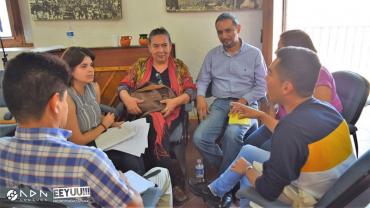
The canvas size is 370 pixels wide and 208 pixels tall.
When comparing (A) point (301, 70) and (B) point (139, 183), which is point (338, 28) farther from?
(B) point (139, 183)

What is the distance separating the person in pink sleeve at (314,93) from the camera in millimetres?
1663

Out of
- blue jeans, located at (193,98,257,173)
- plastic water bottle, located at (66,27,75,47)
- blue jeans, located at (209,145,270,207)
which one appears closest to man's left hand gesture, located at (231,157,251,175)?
blue jeans, located at (209,145,270,207)

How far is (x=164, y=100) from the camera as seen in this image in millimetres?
2152

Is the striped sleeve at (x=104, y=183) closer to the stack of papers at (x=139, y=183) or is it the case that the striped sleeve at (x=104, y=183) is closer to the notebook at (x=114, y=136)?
the stack of papers at (x=139, y=183)

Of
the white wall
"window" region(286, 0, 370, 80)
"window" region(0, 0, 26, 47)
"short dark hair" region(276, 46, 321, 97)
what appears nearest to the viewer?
"short dark hair" region(276, 46, 321, 97)

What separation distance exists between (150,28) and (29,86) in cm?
222

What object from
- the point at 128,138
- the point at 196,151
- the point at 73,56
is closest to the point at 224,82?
the point at 196,151

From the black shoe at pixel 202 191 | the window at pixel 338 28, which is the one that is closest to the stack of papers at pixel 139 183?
the black shoe at pixel 202 191

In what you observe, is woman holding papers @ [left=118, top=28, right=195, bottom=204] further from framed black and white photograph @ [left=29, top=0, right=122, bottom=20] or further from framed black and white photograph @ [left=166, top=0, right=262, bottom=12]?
framed black and white photograph @ [left=29, top=0, right=122, bottom=20]

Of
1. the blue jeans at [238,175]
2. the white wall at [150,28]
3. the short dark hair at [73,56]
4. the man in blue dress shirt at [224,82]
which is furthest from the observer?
the white wall at [150,28]

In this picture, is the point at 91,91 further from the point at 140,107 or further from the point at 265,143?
the point at 265,143

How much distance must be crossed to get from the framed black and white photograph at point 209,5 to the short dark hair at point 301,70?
1.73 meters

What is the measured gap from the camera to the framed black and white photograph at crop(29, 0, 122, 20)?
2.88 metres

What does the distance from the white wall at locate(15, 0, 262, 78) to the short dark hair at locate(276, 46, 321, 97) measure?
177 centimetres
